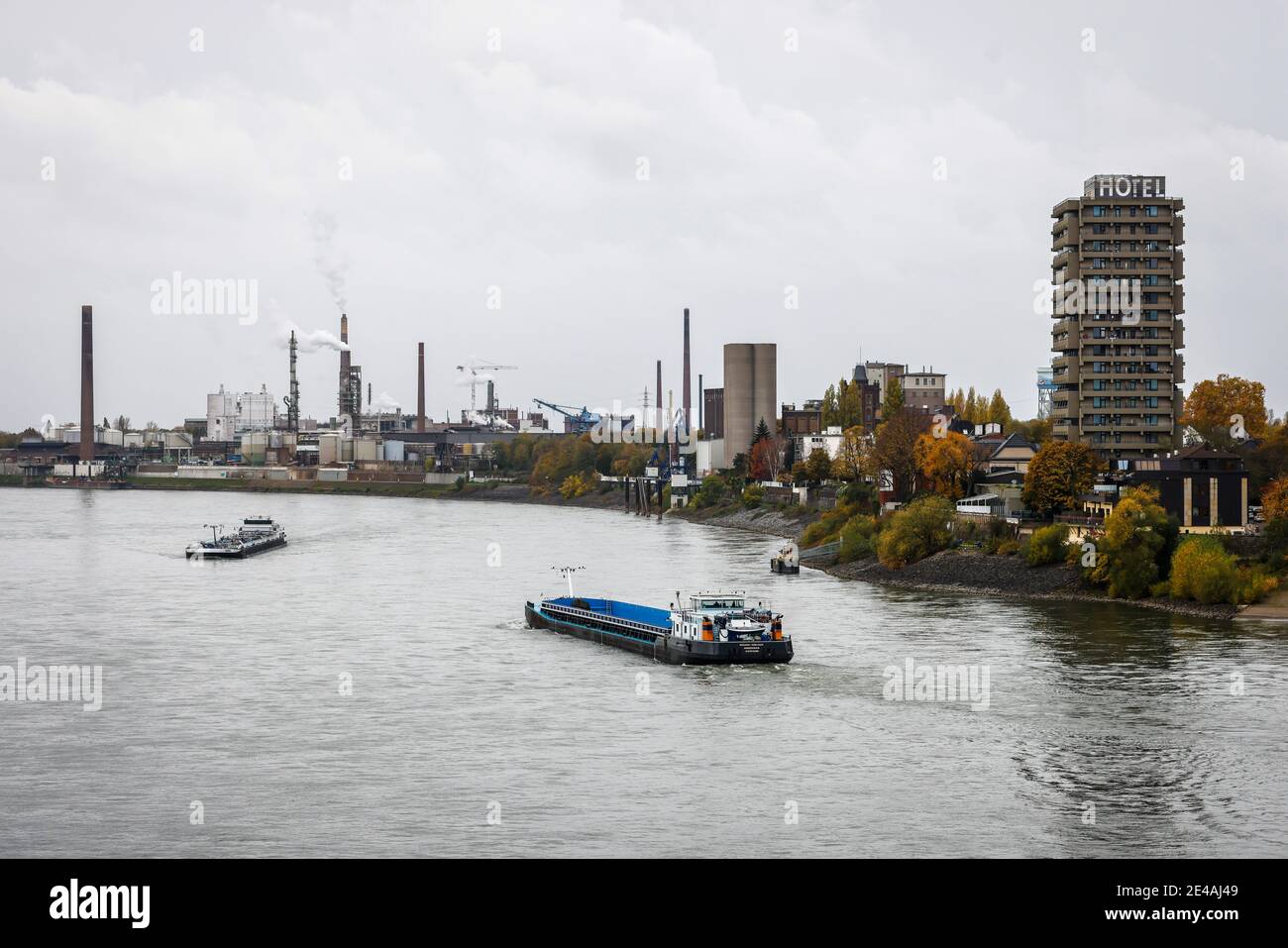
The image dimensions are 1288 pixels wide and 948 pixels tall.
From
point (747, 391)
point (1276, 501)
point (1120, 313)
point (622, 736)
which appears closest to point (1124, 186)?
point (1120, 313)

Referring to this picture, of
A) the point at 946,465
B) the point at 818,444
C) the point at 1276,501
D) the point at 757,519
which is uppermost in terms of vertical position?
the point at 818,444

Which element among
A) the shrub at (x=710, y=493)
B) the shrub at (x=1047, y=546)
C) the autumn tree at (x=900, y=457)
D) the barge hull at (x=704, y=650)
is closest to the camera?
the barge hull at (x=704, y=650)

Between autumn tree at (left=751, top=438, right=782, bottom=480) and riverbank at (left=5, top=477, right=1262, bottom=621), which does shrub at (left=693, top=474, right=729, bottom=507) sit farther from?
riverbank at (left=5, top=477, right=1262, bottom=621)

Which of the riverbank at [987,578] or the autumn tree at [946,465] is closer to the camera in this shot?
the riverbank at [987,578]

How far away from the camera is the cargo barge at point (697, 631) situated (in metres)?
41.7

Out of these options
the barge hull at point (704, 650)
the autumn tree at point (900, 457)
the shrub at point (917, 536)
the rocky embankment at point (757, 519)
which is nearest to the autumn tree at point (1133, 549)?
the shrub at point (917, 536)

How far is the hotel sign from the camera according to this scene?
81000mm

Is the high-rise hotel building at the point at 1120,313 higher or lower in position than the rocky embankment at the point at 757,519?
higher

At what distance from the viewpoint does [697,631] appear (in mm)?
42781

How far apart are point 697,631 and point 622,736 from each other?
A: 1148 cm

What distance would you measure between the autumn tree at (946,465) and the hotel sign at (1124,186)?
15823 mm

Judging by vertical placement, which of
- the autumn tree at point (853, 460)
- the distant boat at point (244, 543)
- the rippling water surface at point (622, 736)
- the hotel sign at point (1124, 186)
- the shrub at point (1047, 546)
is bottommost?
the rippling water surface at point (622, 736)

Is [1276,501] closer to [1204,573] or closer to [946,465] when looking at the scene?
[1204,573]

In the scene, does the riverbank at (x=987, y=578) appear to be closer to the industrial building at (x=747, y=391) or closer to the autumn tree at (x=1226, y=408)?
the autumn tree at (x=1226, y=408)
